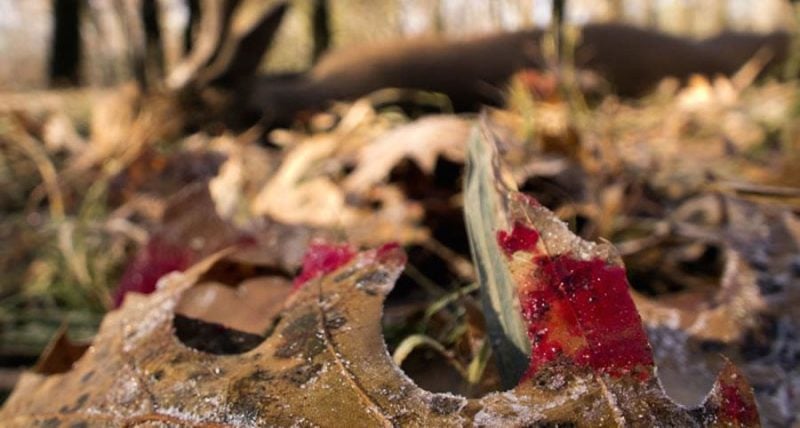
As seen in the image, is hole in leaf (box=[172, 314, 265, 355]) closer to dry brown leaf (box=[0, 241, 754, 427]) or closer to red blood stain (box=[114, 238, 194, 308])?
dry brown leaf (box=[0, 241, 754, 427])

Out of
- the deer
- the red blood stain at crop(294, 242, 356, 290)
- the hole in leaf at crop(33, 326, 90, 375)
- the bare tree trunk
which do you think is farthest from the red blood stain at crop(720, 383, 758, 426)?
the bare tree trunk

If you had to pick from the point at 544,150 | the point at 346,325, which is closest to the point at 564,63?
the point at 544,150

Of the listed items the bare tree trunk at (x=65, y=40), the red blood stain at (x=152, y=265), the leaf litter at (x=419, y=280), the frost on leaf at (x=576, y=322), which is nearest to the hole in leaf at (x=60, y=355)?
the leaf litter at (x=419, y=280)

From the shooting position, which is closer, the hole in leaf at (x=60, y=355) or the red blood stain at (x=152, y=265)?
the hole in leaf at (x=60, y=355)

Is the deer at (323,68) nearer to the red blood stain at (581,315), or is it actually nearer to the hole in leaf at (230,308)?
the hole in leaf at (230,308)

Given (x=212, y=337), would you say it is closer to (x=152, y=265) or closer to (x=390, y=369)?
(x=390, y=369)
